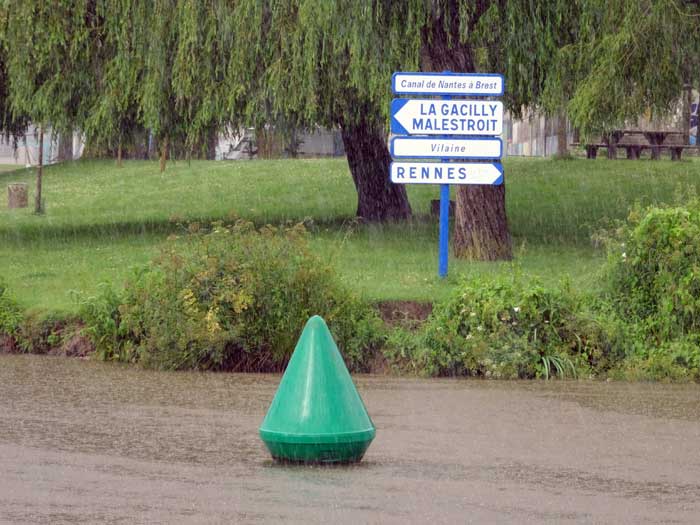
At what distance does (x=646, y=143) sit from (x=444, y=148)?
22.0m

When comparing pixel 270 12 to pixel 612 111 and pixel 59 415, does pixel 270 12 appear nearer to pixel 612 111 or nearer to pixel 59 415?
pixel 612 111

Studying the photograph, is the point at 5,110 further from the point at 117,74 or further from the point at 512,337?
the point at 512,337

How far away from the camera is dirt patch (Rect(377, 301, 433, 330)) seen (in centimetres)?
1469

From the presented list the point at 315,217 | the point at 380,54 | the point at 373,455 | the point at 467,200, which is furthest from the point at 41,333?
the point at 315,217

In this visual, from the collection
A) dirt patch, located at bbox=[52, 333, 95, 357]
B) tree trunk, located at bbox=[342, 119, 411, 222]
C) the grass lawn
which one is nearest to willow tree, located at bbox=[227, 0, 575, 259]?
the grass lawn

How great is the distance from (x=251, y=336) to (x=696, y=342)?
4.08 metres

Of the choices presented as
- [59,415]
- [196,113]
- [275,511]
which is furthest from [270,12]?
[275,511]

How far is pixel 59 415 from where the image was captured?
10.9 meters

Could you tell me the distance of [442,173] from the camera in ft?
53.0

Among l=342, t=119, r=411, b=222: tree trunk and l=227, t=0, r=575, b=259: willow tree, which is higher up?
l=227, t=0, r=575, b=259: willow tree

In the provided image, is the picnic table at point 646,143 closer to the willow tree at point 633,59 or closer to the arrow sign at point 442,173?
the willow tree at point 633,59

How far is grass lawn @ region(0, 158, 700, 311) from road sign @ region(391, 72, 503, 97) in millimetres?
1855

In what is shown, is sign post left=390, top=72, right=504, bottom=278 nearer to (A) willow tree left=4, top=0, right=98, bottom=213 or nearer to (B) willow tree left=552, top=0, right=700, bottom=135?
(B) willow tree left=552, top=0, right=700, bottom=135

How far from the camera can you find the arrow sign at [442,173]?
1608 centimetres
